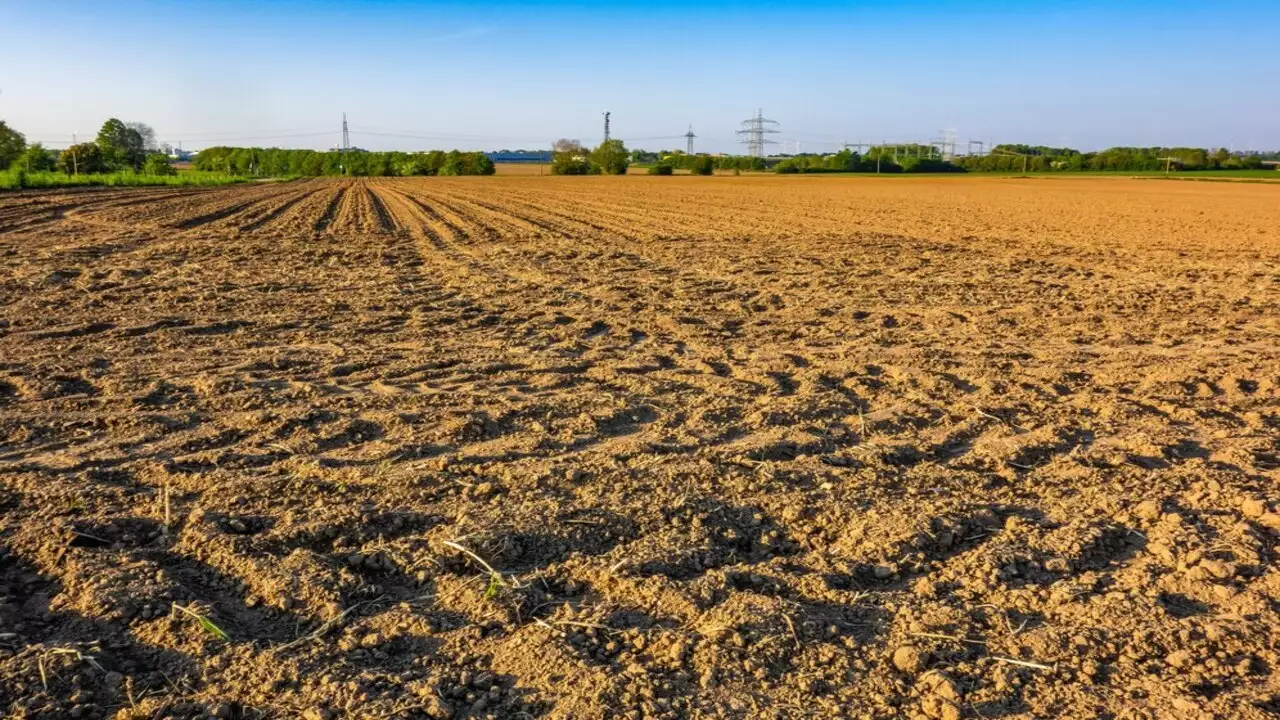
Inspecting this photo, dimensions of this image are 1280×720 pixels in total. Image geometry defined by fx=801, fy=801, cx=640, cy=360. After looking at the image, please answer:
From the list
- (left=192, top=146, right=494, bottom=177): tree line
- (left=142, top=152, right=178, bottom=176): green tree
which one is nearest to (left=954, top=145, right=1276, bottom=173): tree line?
(left=192, top=146, right=494, bottom=177): tree line

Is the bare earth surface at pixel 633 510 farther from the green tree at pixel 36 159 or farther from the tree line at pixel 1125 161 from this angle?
the tree line at pixel 1125 161

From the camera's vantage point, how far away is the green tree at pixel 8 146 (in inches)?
2254

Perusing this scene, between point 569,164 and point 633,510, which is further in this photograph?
point 569,164

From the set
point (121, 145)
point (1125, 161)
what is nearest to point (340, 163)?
point (121, 145)

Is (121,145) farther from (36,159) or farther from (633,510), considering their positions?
(633,510)

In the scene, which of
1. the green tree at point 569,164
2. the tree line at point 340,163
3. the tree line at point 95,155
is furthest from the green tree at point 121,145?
the green tree at point 569,164

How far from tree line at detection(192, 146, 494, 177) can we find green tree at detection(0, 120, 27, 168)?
41.4m

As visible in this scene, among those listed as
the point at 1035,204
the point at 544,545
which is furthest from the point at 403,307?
the point at 1035,204

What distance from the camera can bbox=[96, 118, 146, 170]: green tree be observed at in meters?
77.5

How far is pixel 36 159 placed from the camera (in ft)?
206

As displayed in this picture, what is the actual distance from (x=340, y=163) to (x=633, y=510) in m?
123

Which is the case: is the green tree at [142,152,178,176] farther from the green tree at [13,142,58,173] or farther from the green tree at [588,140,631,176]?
the green tree at [588,140,631,176]

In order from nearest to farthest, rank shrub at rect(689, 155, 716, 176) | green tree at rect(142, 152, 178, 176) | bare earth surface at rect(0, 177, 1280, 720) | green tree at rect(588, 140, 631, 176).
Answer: bare earth surface at rect(0, 177, 1280, 720) → green tree at rect(142, 152, 178, 176) → shrub at rect(689, 155, 716, 176) → green tree at rect(588, 140, 631, 176)

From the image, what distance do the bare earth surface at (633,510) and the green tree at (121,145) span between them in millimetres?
84359
